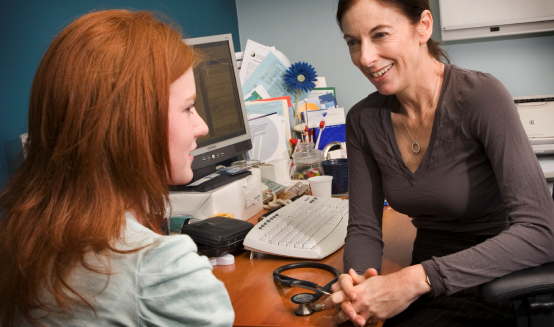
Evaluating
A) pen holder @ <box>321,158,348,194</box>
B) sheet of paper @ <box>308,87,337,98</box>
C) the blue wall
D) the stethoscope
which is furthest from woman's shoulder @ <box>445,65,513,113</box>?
sheet of paper @ <box>308,87,337,98</box>

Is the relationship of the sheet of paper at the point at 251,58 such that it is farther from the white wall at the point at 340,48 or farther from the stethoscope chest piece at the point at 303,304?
the stethoscope chest piece at the point at 303,304

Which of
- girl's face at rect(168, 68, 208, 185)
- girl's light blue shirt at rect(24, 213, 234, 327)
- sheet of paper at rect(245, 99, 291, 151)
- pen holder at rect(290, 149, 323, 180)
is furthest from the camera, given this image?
sheet of paper at rect(245, 99, 291, 151)

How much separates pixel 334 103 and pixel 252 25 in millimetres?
691

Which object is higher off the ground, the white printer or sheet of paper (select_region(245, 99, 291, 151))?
sheet of paper (select_region(245, 99, 291, 151))

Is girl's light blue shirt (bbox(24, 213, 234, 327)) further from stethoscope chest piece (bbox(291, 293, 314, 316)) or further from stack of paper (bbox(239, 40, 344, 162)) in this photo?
stack of paper (bbox(239, 40, 344, 162))

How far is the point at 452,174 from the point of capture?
110 cm

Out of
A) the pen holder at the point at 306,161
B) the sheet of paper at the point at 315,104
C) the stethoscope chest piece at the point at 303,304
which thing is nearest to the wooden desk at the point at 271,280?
the stethoscope chest piece at the point at 303,304

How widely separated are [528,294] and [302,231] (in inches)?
21.2

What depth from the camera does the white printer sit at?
1.94 m

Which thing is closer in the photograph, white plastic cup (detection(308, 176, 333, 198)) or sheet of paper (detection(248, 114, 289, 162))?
white plastic cup (detection(308, 176, 333, 198))

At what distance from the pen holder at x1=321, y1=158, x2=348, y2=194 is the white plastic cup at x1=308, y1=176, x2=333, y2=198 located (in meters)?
0.08

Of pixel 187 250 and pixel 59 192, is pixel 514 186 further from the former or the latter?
pixel 59 192

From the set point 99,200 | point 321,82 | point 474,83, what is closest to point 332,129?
point 321,82

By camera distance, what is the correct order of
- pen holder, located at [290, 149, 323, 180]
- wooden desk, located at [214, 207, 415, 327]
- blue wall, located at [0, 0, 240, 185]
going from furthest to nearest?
1. pen holder, located at [290, 149, 323, 180]
2. blue wall, located at [0, 0, 240, 185]
3. wooden desk, located at [214, 207, 415, 327]
